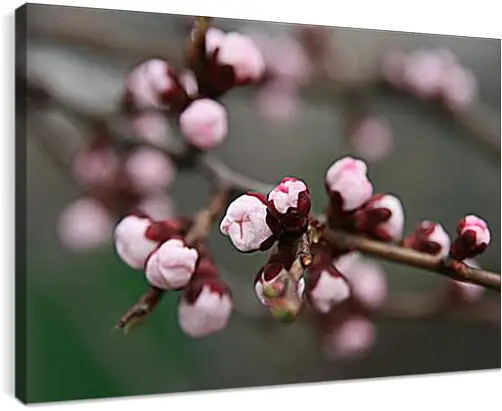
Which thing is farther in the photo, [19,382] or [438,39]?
[438,39]

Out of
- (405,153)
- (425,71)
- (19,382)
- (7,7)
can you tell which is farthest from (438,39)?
(19,382)

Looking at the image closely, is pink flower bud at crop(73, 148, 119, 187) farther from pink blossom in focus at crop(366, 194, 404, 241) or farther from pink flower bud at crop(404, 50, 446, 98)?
pink flower bud at crop(404, 50, 446, 98)

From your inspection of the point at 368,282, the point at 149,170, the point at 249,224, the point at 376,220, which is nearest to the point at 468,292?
the point at 368,282

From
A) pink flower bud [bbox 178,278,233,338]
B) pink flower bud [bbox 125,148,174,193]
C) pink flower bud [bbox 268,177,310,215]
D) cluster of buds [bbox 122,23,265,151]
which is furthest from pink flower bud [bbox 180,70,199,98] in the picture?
pink flower bud [bbox 268,177,310,215]

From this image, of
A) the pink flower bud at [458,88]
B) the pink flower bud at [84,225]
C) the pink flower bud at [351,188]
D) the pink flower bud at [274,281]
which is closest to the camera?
the pink flower bud at [274,281]

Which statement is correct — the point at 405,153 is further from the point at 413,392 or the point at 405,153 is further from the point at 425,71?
the point at 413,392

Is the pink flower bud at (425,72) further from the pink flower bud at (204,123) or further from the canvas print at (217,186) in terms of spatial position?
the pink flower bud at (204,123)

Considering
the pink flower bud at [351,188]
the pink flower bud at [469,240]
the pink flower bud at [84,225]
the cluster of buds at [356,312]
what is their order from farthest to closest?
the cluster of buds at [356,312]
the pink flower bud at [84,225]
the pink flower bud at [351,188]
the pink flower bud at [469,240]

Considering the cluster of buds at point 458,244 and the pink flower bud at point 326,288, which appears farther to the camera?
the pink flower bud at point 326,288

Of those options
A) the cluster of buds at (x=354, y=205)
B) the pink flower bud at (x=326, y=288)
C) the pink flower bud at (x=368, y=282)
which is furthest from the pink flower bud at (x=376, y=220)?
the pink flower bud at (x=368, y=282)
